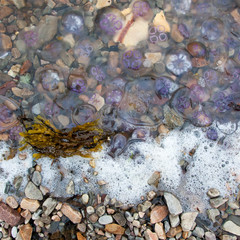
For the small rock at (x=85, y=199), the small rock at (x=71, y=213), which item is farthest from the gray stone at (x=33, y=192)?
the small rock at (x=85, y=199)

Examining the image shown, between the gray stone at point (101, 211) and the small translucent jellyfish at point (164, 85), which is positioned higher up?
the small translucent jellyfish at point (164, 85)

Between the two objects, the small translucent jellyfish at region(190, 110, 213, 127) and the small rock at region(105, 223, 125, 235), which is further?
the small translucent jellyfish at region(190, 110, 213, 127)

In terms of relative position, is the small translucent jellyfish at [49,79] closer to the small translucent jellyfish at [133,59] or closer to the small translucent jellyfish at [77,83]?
the small translucent jellyfish at [77,83]

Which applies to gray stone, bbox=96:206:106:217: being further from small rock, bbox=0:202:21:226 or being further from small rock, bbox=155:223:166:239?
small rock, bbox=0:202:21:226

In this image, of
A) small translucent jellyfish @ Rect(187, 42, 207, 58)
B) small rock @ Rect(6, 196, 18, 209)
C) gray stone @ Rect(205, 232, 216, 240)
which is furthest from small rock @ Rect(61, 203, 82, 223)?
small translucent jellyfish @ Rect(187, 42, 207, 58)

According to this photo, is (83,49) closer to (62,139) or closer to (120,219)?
(62,139)

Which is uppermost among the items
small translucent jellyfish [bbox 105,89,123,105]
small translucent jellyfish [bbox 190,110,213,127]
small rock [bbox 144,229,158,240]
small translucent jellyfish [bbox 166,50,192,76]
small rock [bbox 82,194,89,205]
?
small translucent jellyfish [bbox 166,50,192,76]

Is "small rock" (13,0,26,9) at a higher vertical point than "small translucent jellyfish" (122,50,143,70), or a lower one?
higher
